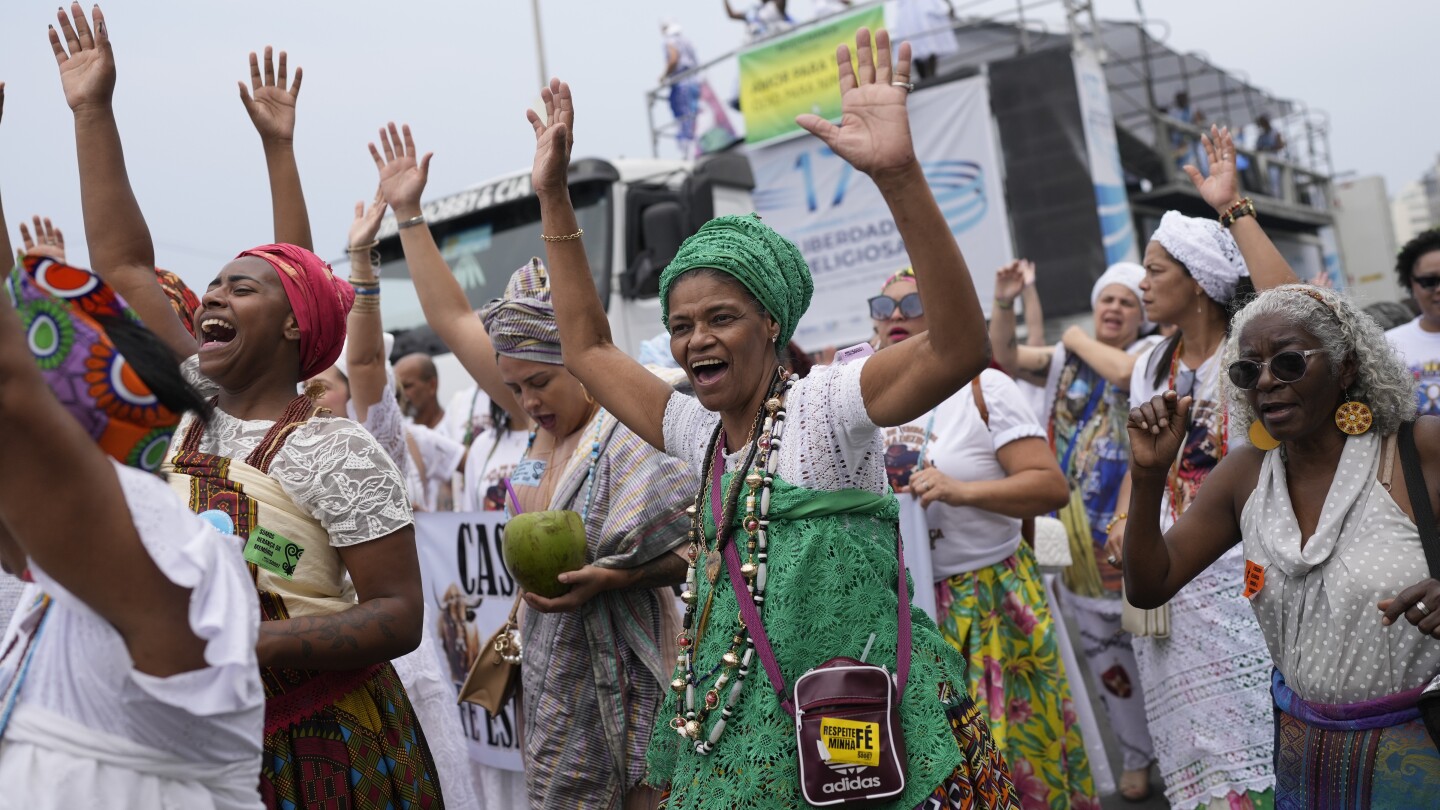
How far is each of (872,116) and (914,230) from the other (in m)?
0.24

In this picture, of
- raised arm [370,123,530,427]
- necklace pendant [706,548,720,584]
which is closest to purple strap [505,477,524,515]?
raised arm [370,123,530,427]

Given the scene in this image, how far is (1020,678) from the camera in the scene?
4.67m

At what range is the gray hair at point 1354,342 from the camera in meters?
3.03

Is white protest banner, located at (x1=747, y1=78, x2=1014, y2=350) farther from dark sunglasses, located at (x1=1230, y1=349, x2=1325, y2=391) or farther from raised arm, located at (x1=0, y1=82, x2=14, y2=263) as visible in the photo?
raised arm, located at (x1=0, y1=82, x2=14, y2=263)

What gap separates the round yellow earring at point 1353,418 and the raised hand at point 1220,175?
1253 mm

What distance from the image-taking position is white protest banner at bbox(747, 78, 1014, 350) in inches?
588

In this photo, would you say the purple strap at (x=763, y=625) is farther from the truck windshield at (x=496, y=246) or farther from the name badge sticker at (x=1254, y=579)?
the truck windshield at (x=496, y=246)

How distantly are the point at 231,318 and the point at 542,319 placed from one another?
1.14 meters

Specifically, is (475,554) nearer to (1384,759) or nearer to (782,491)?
(782,491)

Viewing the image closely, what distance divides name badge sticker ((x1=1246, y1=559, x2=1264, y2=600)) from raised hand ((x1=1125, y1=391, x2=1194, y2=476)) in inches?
13.1

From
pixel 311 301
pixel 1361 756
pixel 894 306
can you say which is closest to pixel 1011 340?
pixel 894 306

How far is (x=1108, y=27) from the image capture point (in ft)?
68.0

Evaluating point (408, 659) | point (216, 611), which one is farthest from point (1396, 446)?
point (408, 659)

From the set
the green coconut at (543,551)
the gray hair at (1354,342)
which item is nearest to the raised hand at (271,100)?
the green coconut at (543,551)
